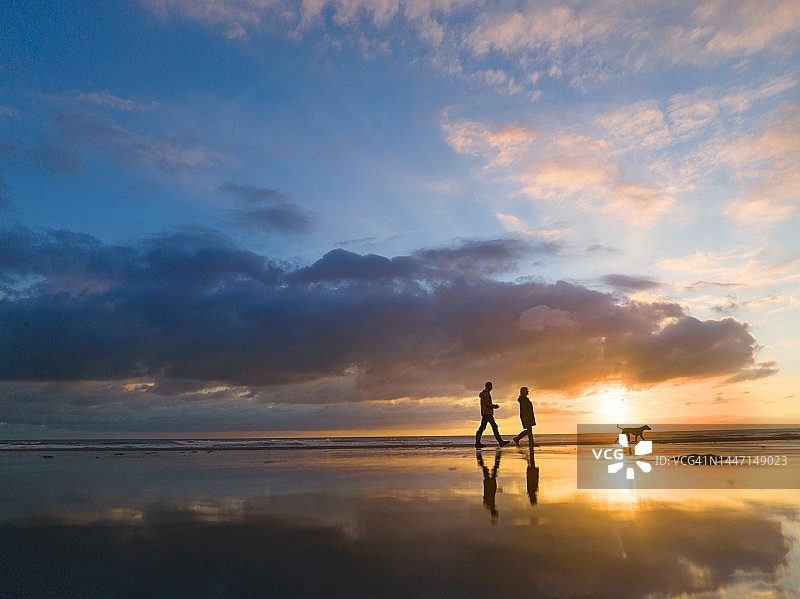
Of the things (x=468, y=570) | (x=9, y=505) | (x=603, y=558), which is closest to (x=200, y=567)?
(x=468, y=570)

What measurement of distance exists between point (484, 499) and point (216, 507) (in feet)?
15.6

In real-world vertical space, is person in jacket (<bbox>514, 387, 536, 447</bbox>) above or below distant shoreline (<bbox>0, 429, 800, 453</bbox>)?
above

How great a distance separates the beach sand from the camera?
468 centimetres

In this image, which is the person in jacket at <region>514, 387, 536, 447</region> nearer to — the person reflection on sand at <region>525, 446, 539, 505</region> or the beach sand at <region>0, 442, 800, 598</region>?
Result: the person reflection on sand at <region>525, 446, 539, 505</region>

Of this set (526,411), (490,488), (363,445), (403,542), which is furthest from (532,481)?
(363,445)

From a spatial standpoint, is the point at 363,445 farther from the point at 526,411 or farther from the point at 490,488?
the point at 490,488

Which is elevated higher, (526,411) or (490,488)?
(526,411)

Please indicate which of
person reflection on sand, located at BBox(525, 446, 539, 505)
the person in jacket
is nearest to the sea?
the person in jacket

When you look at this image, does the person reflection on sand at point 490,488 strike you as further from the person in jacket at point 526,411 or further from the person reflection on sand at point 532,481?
the person in jacket at point 526,411

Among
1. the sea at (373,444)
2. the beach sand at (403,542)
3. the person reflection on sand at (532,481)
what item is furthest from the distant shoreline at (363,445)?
the beach sand at (403,542)

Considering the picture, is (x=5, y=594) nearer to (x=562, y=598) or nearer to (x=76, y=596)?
(x=76, y=596)

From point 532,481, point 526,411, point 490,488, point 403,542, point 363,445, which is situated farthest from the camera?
point 363,445

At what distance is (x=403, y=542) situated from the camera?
621 centimetres

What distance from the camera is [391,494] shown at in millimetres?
10234
